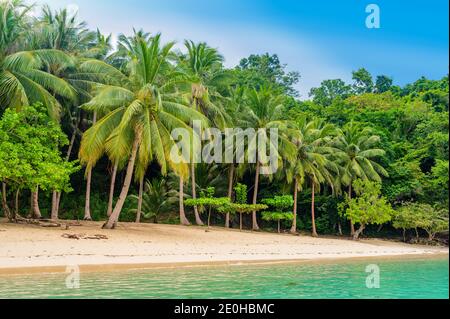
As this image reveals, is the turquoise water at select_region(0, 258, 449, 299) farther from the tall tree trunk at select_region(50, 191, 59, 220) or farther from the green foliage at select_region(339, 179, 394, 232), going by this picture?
the green foliage at select_region(339, 179, 394, 232)

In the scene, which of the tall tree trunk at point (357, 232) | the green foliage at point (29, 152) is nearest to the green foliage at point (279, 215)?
the tall tree trunk at point (357, 232)

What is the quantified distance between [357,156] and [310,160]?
444 centimetres

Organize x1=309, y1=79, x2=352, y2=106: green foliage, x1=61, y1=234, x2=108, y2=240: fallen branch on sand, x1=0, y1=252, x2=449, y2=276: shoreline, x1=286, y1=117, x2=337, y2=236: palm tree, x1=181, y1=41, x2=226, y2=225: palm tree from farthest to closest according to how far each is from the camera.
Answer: x1=309, y1=79, x2=352, y2=106: green foliage < x1=286, y1=117, x2=337, y2=236: palm tree < x1=181, y1=41, x2=226, y2=225: palm tree < x1=61, y1=234, x2=108, y2=240: fallen branch on sand < x1=0, y1=252, x2=449, y2=276: shoreline

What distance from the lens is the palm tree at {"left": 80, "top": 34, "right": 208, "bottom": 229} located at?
66.4 feet

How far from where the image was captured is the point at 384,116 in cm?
4122

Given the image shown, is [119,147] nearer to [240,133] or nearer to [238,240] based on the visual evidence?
[238,240]

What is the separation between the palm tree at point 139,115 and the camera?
20234mm

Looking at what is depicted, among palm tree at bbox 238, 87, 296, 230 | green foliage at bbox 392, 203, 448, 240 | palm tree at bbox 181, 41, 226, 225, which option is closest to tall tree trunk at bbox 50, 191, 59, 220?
palm tree at bbox 181, 41, 226, 225

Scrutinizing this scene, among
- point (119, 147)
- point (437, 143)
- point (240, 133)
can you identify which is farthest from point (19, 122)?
point (437, 143)

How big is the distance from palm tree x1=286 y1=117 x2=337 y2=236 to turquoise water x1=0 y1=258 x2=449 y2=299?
→ 14.9 metres

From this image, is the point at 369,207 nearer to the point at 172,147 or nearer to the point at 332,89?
the point at 172,147

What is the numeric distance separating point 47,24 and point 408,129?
2920 centimetres

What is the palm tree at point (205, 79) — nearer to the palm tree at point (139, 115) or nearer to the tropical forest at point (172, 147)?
the tropical forest at point (172, 147)
